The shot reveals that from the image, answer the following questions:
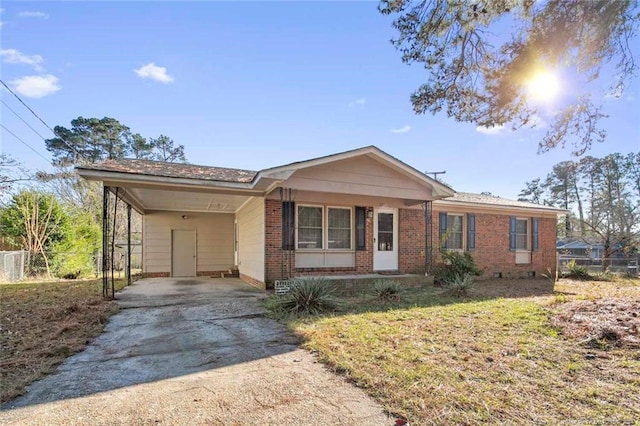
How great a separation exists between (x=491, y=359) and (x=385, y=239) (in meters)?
7.65

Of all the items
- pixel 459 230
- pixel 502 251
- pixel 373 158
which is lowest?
pixel 502 251

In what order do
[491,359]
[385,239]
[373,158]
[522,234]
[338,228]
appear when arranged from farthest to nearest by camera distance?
[522,234] → [385,239] → [338,228] → [373,158] → [491,359]

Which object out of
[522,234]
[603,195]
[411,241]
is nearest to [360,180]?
[411,241]

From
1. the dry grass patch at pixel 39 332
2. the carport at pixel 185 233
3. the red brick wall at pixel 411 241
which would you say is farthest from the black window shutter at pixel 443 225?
the dry grass patch at pixel 39 332

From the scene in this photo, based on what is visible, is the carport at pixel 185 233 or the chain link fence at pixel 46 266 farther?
the chain link fence at pixel 46 266

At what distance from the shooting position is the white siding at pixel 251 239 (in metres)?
10.1

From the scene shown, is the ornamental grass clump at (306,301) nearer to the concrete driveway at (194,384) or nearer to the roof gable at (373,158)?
the concrete driveway at (194,384)

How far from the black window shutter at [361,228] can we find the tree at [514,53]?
12.8 ft

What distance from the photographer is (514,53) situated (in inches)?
285

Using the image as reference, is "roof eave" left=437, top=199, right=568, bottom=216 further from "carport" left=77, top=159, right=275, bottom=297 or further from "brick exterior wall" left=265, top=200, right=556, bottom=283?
"carport" left=77, top=159, right=275, bottom=297

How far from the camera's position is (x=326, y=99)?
12234 millimetres

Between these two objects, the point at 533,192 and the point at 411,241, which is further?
the point at 533,192

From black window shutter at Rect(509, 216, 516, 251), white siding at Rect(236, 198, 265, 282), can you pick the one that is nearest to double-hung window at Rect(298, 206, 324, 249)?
white siding at Rect(236, 198, 265, 282)

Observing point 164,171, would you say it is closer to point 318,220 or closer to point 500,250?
point 318,220
